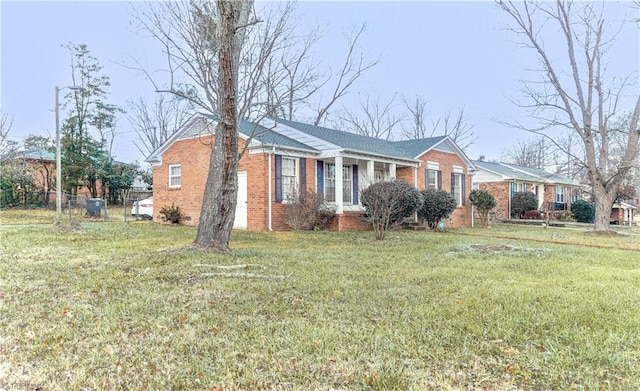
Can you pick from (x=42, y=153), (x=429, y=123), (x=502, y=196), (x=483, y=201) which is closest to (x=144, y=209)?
(x=42, y=153)

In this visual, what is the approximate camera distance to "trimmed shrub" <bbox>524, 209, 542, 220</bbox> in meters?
26.8

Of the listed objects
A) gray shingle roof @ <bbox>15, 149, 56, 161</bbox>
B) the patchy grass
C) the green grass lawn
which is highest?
gray shingle roof @ <bbox>15, 149, 56, 161</bbox>

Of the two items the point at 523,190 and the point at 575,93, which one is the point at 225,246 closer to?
the point at 575,93

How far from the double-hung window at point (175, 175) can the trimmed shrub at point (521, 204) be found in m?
22.0

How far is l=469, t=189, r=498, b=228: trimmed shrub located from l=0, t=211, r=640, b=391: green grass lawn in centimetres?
1456

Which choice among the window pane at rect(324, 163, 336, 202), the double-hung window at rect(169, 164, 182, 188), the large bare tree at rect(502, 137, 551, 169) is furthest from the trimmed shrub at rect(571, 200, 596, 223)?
the double-hung window at rect(169, 164, 182, 188)

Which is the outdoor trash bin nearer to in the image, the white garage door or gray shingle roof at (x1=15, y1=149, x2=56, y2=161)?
the white garage door

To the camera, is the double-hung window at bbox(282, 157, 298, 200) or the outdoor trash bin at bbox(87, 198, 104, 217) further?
the outdoor trash bin at bbox(87, 198, 104, 217)

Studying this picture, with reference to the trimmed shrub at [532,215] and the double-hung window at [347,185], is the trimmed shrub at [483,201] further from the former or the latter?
the double-hung window at [347,185]

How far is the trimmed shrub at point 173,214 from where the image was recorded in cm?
1669

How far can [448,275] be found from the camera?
6.47m

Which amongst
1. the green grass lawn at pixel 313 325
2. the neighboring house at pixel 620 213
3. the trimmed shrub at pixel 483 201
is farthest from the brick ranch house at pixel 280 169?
the neighboring house at pixel 620 213

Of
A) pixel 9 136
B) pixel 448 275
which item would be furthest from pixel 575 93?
pixel 9 136

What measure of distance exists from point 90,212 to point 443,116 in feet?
112
